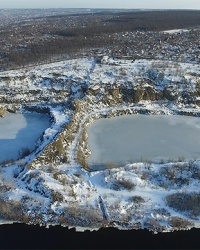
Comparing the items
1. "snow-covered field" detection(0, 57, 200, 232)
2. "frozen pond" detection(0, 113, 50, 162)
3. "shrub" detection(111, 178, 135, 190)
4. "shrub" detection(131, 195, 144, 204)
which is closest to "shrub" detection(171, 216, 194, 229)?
"snow-covered field" detection(0, 57, 200, 232)

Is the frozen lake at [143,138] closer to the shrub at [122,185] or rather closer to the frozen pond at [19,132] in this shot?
the shrub at [122,185]

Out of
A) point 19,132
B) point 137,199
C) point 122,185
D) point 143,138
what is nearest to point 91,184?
point 122,185

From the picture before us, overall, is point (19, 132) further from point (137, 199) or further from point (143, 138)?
point (137, 199)

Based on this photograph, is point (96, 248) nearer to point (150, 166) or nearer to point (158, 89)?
point (150, 166)

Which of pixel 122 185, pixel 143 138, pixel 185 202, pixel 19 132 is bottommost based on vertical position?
pixel 185 202

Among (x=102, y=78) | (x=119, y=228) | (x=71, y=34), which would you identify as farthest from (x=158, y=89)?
(x=71, y=34)

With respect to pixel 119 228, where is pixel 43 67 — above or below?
above

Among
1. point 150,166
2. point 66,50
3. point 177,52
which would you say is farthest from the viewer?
point 66,50
